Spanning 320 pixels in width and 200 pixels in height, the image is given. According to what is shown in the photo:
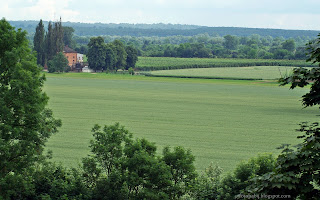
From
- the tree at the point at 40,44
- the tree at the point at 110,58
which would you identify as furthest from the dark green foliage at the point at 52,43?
the tree at the point at 110,58

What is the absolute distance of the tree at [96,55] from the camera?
467ft

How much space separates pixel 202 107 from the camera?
76188mm

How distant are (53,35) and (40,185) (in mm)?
123671

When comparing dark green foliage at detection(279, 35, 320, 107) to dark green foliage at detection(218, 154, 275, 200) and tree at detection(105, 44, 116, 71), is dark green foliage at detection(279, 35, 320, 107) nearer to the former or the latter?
dark green foliage at detection(218, 154, 275, 200)

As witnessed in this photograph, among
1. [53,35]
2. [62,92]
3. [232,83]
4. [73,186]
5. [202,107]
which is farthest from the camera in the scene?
[53,35]

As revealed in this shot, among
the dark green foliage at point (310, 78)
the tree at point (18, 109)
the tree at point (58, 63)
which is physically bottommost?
the tree at point (58, 63)

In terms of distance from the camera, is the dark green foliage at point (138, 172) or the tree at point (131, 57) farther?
the tree at point (131, 57)

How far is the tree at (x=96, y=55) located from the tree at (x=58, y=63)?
8.78m

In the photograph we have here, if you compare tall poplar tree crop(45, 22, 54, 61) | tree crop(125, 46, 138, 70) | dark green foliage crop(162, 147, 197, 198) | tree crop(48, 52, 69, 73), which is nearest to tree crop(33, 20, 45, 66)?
tall poplar tree crop(45, 22, 54, 61)

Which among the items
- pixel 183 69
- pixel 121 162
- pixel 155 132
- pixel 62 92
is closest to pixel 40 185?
pixel 121 162

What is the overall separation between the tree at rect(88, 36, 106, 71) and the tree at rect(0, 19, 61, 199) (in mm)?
115514

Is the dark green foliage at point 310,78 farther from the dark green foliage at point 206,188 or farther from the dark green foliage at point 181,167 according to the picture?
the dark green foliage at point 181,167

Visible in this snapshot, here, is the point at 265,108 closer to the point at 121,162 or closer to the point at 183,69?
the point at 121,162

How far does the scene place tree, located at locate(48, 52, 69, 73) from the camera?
5315 inches
